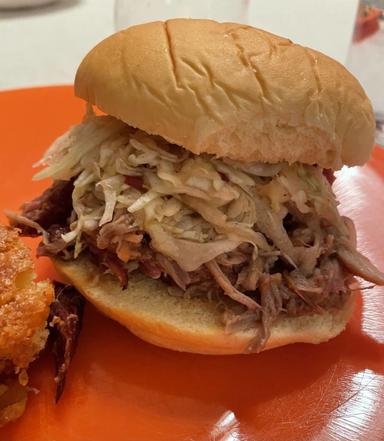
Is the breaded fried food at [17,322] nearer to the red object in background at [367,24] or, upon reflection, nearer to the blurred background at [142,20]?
the blurred background at [142,20]

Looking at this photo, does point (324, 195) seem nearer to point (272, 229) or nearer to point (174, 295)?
point (272, 229)

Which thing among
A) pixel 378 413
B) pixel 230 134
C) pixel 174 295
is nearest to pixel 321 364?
pixel 378 413

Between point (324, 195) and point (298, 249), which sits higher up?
point (324, 195)

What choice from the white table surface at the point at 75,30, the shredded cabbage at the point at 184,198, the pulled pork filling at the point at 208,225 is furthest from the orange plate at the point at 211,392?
the white table surface at the point at 75,30

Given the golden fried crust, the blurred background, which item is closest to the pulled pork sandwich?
the golden fried crust

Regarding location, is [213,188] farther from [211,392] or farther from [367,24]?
[367,24]

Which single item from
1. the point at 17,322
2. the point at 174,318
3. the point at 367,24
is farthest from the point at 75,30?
the point at 17,322
